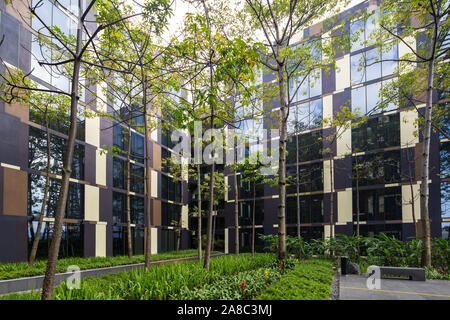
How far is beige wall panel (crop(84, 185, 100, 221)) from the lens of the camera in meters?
22.3

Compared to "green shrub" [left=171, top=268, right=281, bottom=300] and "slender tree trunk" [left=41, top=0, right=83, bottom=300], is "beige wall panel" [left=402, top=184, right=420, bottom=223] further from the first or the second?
"slender tree trunk" [left=41, top=0, right=83, bottom=300]

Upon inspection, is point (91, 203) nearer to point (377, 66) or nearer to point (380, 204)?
point (380, 204)

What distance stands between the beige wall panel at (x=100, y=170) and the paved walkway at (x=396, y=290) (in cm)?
1942

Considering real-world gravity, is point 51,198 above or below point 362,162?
below

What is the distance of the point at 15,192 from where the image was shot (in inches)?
663

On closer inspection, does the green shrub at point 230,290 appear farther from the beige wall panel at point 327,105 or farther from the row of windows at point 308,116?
the beige wall panel at point 327,105

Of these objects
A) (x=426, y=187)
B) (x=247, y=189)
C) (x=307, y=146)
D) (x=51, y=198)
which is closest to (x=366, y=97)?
(x=307, y=146)

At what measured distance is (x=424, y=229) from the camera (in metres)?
12.3

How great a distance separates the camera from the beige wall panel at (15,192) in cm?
1631

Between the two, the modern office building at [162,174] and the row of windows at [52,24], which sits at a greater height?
the row of windows at [52,24]

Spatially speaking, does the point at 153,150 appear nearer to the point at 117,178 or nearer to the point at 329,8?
the point at 117,178

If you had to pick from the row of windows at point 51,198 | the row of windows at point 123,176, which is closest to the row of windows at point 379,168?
the row of windows at point 123,176

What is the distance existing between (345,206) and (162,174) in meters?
19.4
